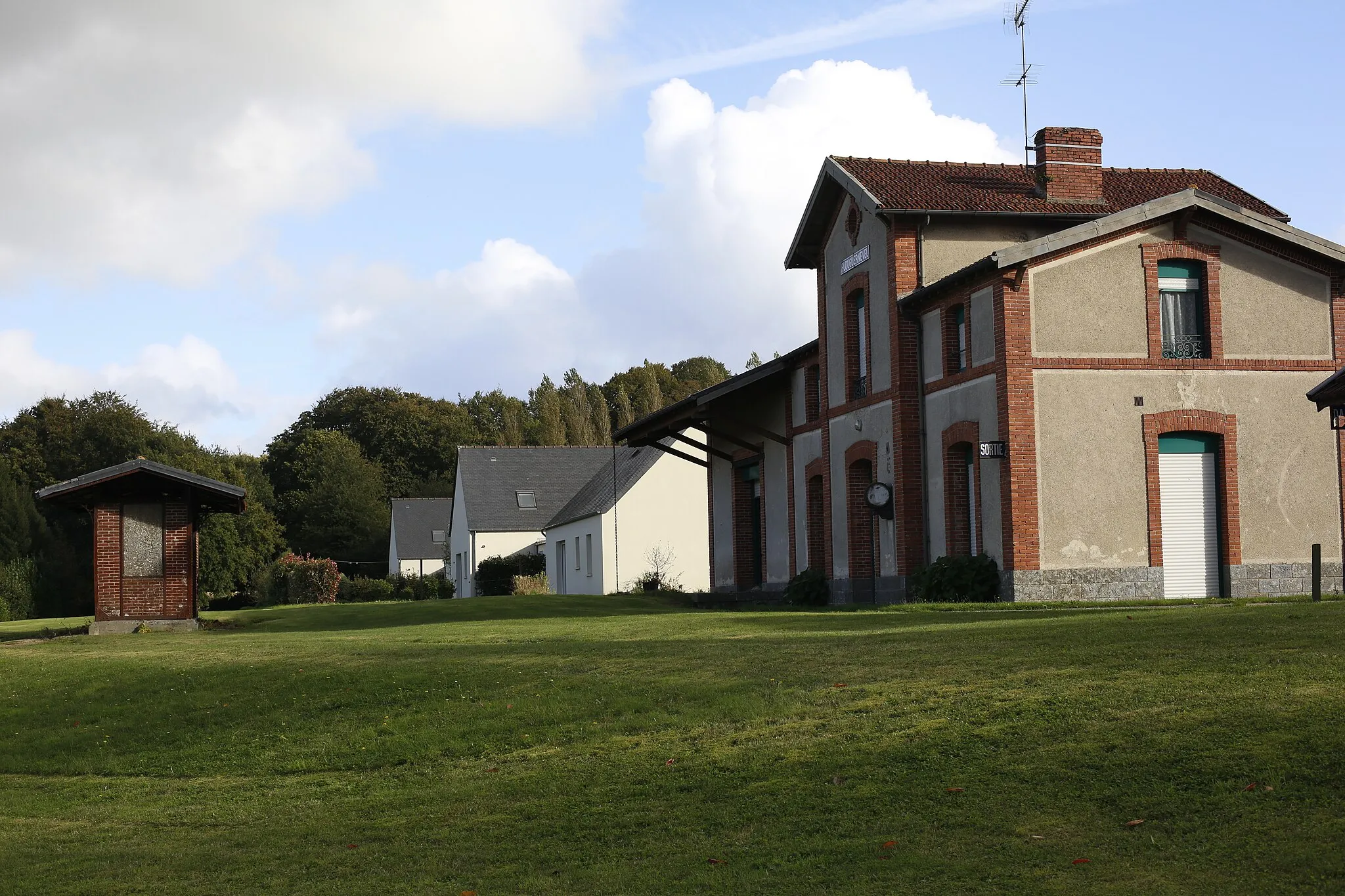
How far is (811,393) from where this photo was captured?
3111 cm

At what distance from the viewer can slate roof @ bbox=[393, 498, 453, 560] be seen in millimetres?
72000

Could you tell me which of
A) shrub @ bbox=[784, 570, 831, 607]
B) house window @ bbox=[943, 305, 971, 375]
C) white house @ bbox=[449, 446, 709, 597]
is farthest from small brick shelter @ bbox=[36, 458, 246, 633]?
white house @ bbox=[449, 446, 709, 597]

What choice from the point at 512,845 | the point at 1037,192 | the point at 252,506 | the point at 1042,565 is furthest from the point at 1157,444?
the point at 252,506

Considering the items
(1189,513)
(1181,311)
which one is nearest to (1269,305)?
(1181,311)

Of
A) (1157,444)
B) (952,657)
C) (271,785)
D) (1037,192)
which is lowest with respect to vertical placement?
A: (271,785)

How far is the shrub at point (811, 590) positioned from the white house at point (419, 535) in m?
44.1

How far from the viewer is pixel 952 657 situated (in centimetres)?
1248

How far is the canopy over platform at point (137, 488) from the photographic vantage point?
24.9 m

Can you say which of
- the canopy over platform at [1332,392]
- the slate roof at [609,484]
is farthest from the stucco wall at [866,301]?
the slate roof at [609,484]

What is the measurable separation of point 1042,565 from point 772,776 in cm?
1376

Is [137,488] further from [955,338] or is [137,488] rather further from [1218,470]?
[1218,470]

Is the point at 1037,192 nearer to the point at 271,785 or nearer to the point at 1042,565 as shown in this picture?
the point at 1042,565

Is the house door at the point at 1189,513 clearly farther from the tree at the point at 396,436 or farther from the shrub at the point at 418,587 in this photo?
the tree at the point at 396,436

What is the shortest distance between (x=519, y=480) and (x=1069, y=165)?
3799cm
